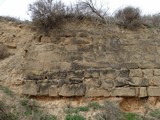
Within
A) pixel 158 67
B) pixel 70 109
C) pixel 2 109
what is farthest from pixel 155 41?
pixel 2 109

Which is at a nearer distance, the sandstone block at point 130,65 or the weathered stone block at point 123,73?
the weathered stone block at point 123,73

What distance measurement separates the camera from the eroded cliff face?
1002cm

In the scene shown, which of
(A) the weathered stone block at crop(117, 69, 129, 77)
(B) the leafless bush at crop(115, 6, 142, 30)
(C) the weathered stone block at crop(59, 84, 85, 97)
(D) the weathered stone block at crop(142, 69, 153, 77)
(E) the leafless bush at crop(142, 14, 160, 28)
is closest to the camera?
(C) the weathered stone block at crop(59, 84, 85, 97)

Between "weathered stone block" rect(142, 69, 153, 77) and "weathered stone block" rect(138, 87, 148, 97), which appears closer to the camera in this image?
"weathered stone block" rect(138, 87, 148, 97)

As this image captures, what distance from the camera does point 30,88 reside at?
997 cm

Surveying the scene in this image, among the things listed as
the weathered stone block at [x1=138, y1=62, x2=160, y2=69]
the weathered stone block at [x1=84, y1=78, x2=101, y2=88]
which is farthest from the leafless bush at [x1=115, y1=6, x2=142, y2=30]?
the weathered stone block at [x1=84, y1=78, x2=101, y2=88]

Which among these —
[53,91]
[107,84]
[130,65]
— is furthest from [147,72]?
[53,91]

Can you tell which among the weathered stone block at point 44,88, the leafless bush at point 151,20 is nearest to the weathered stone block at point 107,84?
the weathered stone block at point 44,88

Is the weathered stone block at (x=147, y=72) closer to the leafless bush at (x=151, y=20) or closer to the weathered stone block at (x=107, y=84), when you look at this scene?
the weathered stone block at (x=107, y=84)

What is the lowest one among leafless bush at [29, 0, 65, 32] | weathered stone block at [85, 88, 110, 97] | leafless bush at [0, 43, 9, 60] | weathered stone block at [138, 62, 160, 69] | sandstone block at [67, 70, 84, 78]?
weathered stone block at [85, 88, 110, 97]

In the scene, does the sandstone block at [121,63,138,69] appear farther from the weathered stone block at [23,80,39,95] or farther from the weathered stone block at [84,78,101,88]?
the weathered stone block at [23,80,39,95]

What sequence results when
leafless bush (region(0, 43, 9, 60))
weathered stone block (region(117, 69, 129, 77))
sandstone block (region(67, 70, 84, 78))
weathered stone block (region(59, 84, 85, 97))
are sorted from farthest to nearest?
leafless bush (region(0, 43, 9, 60))
weathered stone block (region(117, 69, 129, 77))
sandstone block (region(67, 70, 84, 78))
weathered stone block (region(59, 84, 85, 97))

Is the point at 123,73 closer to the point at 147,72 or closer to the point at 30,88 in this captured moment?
the point at 147,72

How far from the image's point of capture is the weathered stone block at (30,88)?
391 inches
